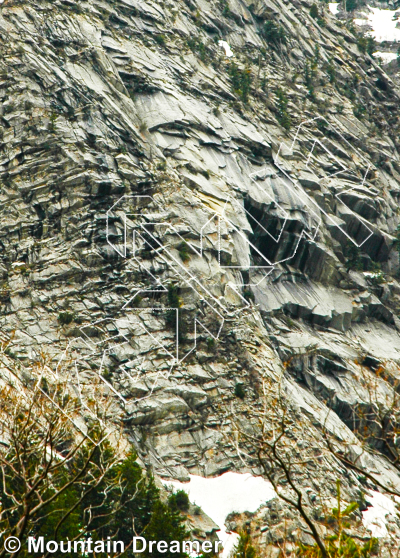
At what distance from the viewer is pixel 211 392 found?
4266 centimetres

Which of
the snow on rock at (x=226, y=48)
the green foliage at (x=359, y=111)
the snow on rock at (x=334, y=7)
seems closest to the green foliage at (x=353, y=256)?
the green foliage at (x=359, y=111)

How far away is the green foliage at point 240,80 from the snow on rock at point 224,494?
40.7 metres

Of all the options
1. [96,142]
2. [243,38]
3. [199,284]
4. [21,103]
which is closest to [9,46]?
[21,103]

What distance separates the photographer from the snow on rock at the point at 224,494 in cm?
3625

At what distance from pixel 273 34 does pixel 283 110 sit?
16073mm

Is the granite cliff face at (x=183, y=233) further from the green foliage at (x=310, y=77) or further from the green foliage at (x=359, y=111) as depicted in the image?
the green foliage at (x=359, y=111)

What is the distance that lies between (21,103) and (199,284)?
20.3 m

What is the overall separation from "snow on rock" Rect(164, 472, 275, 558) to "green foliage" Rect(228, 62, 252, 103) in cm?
4074

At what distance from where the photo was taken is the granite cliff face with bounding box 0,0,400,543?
4219 centimetres

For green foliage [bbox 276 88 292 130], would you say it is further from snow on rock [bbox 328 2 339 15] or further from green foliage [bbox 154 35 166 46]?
snow on rock [bbox 328 2 339 15]

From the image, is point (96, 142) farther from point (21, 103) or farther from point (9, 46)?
point (9, 46)

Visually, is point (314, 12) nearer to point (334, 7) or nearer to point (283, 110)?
point (283, 110)

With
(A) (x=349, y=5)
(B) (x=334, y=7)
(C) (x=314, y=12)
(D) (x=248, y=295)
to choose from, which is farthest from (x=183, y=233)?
(B) (x=334, y=7)

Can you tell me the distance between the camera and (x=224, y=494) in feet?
123
